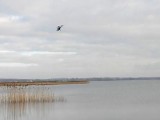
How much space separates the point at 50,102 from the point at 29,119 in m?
10.4

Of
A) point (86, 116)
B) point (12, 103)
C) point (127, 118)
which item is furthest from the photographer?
point (12, 103)

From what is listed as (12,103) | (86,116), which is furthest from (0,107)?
(86,116)

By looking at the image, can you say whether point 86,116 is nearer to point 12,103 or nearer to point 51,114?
point 51,114

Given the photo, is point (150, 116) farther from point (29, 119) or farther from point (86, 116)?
point (29, 119)

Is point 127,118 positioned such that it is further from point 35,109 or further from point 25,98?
point 25,98

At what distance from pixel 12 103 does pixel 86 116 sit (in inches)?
408

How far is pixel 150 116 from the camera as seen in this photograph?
80.5 feet

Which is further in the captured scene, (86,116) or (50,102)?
(50,102)

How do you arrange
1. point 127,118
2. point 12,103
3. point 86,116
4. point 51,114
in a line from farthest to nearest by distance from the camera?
point 12,103 < point 51,114 < point 86,116 < point 127,118

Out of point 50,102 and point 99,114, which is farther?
point 50,102

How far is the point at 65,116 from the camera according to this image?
25312mm

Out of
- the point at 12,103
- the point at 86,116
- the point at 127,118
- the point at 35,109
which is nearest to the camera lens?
the point at 127,118

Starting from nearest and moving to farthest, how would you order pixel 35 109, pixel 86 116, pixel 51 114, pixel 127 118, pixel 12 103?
1. pixel 127 118
2. pixel 86 116
3. pixel 51 114
4. pixel 35 109
5. pixel 12 103

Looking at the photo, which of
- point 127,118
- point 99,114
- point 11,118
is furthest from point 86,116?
point 11,118
